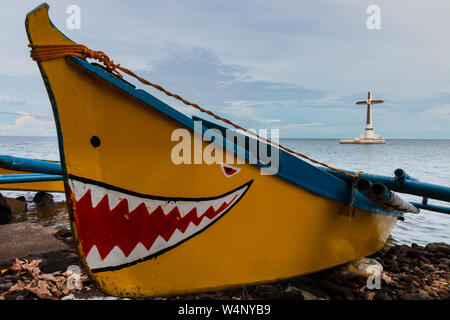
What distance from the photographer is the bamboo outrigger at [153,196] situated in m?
2.05

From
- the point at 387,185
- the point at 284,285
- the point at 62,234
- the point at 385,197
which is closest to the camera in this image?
the point at 385,197

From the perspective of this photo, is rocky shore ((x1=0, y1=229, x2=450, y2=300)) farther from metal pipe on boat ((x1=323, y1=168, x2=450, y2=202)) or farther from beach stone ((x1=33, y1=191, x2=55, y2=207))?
beach stone ((x1=33, y1=191, x2=55, y2=207))

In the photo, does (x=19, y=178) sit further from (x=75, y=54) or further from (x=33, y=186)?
(x=75, y=54)

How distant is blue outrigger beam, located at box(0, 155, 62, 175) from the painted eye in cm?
323

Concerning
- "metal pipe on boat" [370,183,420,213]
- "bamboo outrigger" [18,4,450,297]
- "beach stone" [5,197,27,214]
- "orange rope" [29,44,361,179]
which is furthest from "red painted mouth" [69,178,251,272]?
"beach stone" [5,197,27,214]

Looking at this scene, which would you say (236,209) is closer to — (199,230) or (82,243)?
(199,230)

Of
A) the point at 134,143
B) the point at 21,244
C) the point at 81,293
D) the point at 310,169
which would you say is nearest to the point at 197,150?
the point at 134,143

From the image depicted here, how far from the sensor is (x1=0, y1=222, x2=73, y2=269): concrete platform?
3.96 meters

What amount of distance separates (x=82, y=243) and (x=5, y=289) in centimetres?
181

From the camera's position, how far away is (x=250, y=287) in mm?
3242

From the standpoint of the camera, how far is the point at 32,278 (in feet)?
11.2

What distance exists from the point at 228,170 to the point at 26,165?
3.35 m

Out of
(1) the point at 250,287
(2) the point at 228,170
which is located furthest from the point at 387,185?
(2) the point at 228,170

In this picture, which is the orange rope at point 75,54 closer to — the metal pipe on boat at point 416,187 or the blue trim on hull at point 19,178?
the metal pipe on boat at point 416,187
